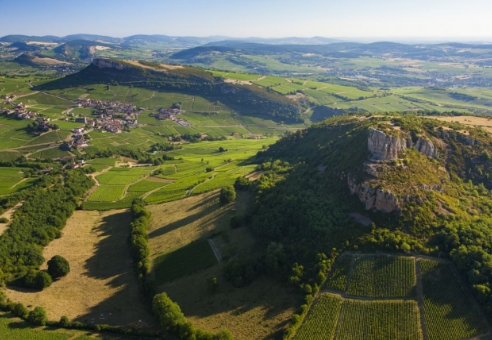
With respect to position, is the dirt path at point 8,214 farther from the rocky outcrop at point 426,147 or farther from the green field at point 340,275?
the rocky outcrop at point 426,147

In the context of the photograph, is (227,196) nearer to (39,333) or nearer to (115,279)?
(115,279)

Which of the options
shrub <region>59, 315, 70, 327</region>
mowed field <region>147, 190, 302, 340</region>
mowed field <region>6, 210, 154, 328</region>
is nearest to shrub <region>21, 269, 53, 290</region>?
mowed field <region>6, 210, 154, 328</region>

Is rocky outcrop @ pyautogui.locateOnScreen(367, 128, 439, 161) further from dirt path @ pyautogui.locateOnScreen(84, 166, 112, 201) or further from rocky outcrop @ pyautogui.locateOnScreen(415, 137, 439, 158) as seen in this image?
dirt path @ pyautogui.locateOnScreen(84, 166, 112, 201)

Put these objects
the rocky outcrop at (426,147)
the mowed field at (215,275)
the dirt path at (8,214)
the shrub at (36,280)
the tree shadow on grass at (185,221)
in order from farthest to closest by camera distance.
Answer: the tree shadow on grass at (185,221) < the dirt path at (8,214) < the rocky outcrop at (426,147) < the shrub at (36,280) < the mowed field at (215,275)

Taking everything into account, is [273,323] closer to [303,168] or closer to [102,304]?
[102,304]

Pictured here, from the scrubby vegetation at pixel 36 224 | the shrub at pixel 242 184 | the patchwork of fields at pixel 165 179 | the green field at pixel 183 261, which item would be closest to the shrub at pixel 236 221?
the green field at pixel 183 261

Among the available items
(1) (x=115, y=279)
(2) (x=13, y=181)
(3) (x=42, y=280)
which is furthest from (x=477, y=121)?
(2) (x=13, y=181)

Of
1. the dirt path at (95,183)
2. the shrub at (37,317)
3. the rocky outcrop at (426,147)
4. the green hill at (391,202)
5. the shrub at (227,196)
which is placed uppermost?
the rocky outcrop at (426,147)
